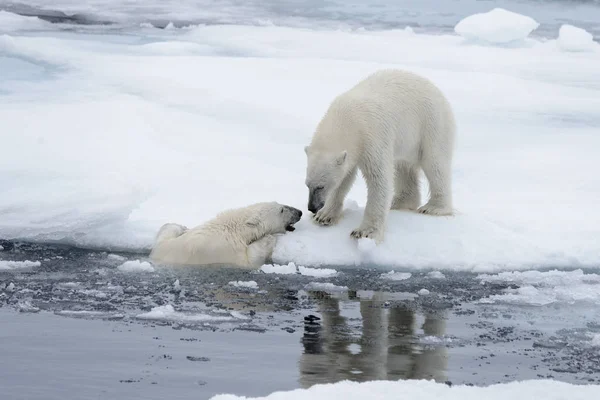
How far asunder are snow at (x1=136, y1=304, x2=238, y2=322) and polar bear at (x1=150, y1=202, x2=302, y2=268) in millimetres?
1102

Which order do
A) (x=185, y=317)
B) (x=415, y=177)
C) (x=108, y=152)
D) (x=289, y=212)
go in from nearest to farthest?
(x=185, y=317) → (x=289, y=212) → (x=415, y=177) → (x=108, y=152)

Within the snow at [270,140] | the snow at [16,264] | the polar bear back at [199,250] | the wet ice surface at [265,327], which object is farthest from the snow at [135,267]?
the snow at [270,140]

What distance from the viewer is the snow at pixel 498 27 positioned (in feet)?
51.3

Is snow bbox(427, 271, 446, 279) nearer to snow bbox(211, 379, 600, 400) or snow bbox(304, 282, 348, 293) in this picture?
snow bbox(304, 282, 348, 293)

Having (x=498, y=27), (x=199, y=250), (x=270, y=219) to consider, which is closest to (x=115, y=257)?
(x=199, y=250)

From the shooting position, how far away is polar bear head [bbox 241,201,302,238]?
19.8 ft

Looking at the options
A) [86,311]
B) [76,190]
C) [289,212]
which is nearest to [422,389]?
[86,311]

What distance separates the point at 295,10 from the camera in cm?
2058

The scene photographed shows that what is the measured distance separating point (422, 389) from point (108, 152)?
17.3ft

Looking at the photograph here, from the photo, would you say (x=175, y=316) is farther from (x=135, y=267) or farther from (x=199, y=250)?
(x=199, y=250)

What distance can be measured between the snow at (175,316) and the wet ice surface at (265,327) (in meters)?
0.01

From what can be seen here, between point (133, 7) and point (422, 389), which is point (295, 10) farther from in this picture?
point (422, 389)

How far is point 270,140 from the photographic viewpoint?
9.12 meters

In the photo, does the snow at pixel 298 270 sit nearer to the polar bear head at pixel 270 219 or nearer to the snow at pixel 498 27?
the polar bear head at pixel 270 219
